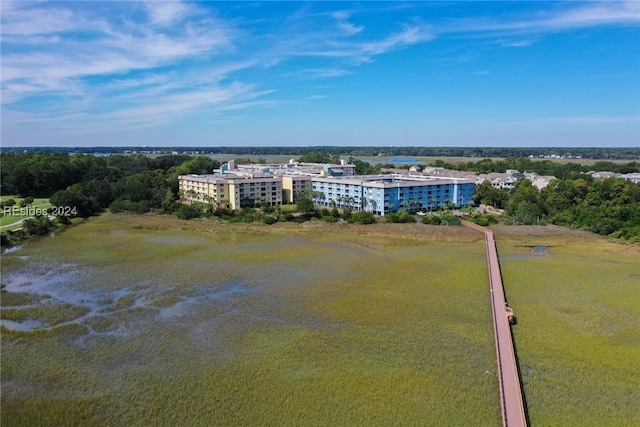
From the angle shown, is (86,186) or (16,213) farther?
(86,186)

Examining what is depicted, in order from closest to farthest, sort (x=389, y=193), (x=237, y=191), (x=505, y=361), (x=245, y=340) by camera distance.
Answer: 1. (x=505, y=361)
2. (x=245, y=340)
3. (x=389, y=193)
4. (x=237, y=191)

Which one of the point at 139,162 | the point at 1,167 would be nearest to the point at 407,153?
the point at 139,162

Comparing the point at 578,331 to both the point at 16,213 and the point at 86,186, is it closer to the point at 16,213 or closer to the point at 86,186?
the point at 16,213

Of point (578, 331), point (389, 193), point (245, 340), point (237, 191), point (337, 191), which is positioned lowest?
point (578, 331)

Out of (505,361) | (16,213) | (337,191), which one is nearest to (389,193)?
(337,191)

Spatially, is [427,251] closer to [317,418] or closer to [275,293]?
[275,293]

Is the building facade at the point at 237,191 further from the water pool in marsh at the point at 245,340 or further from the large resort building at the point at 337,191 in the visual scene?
the water pool in marsh at the point at 245,340

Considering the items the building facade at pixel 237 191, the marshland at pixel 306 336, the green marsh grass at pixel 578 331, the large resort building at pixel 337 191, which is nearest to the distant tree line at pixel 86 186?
the building facade at pixel 237 191
